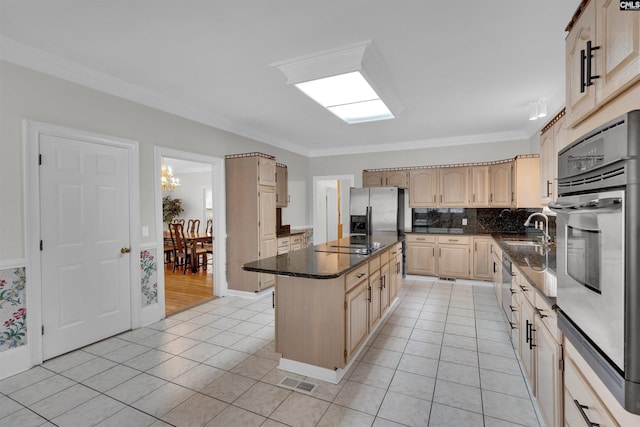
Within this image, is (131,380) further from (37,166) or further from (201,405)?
(37,166)

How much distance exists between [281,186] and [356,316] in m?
3.58

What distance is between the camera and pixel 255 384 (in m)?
2.36

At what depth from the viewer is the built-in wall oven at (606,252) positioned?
0.86 metres

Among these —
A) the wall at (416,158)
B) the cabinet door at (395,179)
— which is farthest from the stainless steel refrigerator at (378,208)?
the wall at (416,158)

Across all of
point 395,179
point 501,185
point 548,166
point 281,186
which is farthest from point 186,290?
point 501,185

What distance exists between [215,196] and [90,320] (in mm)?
2177

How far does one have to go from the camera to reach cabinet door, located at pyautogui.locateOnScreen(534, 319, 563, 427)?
1.48 m

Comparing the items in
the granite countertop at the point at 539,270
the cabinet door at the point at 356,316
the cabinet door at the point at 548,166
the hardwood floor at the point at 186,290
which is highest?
the cabinet door at the point at 548,166

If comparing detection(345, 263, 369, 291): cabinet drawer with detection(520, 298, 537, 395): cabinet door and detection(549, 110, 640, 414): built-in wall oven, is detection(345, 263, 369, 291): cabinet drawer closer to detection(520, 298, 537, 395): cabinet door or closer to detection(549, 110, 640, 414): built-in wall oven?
detection(520, 298, 537, 395): cabinet door

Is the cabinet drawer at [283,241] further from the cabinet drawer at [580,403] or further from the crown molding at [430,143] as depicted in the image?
the cabinet drawer at [580,403]

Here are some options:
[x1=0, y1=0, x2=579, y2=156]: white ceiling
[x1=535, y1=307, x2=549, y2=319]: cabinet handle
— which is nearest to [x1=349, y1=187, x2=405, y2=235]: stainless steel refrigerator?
[x1=0, y1=0, x2=579, y2=156]: white ceiling

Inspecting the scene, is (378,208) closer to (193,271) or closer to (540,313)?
(193,271)

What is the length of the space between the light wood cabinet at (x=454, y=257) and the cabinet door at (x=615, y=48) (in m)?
4.57

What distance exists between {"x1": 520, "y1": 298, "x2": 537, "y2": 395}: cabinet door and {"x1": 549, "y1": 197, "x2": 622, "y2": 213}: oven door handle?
1.02 m
